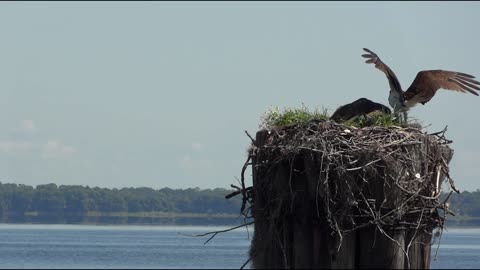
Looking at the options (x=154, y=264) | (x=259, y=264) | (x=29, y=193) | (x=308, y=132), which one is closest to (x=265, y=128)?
(x=308, y=132)

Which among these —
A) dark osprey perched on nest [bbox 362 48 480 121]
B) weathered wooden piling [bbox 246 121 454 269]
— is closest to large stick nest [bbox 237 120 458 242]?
weathered wooden piling [bbox 246 121 454 269]

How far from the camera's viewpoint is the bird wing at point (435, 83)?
62.0ft

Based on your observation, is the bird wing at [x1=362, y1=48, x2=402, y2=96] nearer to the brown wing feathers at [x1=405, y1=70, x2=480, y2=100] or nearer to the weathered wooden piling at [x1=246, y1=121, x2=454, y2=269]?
the brown wing feathers at [x1=405, y1=70, x2=480, y2=100]

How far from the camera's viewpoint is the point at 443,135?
1772 centimetres

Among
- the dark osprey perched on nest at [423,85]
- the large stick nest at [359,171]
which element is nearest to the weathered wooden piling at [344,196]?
the large stick nest at [359,171]

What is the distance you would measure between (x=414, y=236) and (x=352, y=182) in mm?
1305

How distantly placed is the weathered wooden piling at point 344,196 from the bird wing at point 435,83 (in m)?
1.70

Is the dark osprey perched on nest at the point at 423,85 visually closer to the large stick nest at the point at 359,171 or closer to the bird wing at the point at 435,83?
the bird wing at the point at 435,83

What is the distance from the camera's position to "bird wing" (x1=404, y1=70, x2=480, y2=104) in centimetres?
1891

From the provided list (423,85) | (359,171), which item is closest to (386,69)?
(423,85)

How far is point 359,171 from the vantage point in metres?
16.5

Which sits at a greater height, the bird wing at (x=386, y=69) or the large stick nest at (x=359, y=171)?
the bird wing at (x=386, y=69)

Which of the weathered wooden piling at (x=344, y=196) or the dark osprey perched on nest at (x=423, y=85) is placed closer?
the weathered wooden piling at (x=344, y=196)

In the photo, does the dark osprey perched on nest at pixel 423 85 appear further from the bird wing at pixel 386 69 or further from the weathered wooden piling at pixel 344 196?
the weathered wooden piling at pixel 344 196
